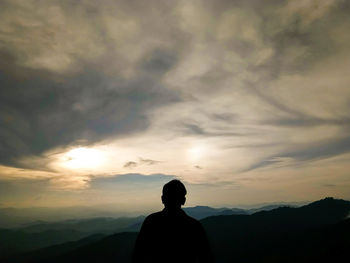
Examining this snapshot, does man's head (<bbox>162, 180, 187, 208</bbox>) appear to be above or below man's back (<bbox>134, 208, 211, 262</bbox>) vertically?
above

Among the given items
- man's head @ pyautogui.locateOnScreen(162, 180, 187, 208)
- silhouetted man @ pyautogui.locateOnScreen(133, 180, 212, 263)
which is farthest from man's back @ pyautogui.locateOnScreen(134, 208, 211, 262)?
man's head @ pyautogui.locateOnScreen(162, 180, 187, 208)

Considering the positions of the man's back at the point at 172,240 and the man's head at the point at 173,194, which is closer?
the man's back at the point at 172,240

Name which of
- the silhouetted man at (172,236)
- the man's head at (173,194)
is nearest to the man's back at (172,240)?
the silhouetted man at (172,236)

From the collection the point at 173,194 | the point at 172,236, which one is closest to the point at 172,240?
the point at 172,236

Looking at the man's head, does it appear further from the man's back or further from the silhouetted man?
the man's back

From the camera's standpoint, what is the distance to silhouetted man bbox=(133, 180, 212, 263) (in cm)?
552

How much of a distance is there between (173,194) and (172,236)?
0.85m

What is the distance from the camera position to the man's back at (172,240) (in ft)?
18.1

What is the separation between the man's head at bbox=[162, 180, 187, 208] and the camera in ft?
19.0

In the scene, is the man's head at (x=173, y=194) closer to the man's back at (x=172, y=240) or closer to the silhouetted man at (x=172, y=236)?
the silhouetted man at (x=172, y=236)

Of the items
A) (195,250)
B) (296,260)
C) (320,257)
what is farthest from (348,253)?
(195,250)

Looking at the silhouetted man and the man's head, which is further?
the man's head

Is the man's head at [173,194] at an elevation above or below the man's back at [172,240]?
above

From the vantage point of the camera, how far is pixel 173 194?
5.81 m
